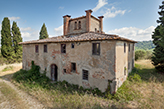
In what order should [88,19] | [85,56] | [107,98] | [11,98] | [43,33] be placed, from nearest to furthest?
[107,98]
[11,98]
[85,56]
[88,19]
[43,33]

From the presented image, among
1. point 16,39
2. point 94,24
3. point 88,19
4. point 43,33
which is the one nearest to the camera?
point 88,19

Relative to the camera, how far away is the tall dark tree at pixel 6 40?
2352cm

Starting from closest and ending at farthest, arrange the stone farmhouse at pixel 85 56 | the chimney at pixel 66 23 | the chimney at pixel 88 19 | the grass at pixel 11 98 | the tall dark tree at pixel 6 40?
the grass at pixel 11 98 → the stone farmhouse at pixel 85 56 → the chimney at pixel 88 19 → the chimney at pixel 66 23 → the tall dark tree at pixel 6 40

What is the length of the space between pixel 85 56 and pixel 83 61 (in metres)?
0.59

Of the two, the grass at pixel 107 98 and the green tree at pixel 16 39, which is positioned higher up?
the green tree at pixel 16 39

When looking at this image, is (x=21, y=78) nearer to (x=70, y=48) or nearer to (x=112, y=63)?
(x=70, y=48)

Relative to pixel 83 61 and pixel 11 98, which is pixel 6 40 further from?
pixel 83 61

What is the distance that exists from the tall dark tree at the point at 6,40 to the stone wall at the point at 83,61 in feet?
54.0

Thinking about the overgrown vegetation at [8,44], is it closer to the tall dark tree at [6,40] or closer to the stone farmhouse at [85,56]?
the tall dark tree at [6,40]

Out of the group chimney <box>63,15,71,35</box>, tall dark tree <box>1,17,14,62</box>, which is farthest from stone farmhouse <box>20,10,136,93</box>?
tall dark tree <box>1,17,14,62</box>

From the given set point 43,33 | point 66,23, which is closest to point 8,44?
point 43,33

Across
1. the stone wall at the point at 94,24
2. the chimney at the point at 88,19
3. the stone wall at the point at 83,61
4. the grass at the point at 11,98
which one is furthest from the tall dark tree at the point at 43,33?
the grass at the point at 11,98

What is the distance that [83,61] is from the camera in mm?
9391

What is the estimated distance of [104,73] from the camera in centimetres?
824
